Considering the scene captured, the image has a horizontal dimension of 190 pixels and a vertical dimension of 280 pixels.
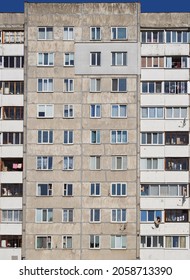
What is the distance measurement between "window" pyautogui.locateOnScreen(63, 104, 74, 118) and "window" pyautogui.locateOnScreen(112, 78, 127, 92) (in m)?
4.63

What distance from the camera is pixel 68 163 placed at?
69250 millimetres

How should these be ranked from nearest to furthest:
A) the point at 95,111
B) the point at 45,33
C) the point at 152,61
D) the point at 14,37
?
the point at 95,111 < the point at 152,61 < the point at 45,33 < the point at 14,37

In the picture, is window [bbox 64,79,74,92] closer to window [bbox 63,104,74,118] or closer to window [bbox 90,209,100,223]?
window [bbox 63,104,74,118]

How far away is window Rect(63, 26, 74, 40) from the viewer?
70.6m

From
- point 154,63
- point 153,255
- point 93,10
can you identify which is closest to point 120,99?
point 154,63

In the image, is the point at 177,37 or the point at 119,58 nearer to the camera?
the point at 119,58

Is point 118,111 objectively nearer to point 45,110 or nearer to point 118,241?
point 45,110

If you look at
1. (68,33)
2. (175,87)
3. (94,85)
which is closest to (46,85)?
(94,85)

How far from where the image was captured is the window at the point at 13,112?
69.9 meters

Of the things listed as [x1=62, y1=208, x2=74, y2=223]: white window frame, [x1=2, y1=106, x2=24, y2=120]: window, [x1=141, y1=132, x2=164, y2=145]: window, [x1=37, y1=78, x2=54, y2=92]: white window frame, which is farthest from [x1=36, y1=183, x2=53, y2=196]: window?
[x1=141, y1=132, x2=164, y2=145]: window

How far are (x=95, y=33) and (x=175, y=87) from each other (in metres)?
9.77

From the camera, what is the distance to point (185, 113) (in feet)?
229

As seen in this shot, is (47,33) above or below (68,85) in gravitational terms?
above

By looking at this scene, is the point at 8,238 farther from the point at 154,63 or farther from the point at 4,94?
the point at 154,63
